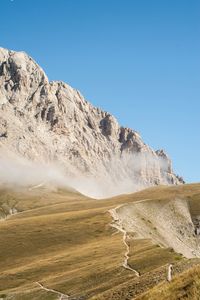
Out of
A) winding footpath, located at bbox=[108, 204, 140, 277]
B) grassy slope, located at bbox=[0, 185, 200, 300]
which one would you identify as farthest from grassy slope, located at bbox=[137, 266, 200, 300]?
winding footpath, located at bbox=[108, 204, 140, 277]

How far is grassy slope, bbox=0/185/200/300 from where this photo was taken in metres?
63.8

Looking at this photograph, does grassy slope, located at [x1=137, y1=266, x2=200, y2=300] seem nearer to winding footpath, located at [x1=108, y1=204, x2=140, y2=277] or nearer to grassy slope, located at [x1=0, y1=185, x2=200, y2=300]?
grassy slope, located at [x1=0, y1=185, x2=200, y2=300]

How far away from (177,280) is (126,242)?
254 feet

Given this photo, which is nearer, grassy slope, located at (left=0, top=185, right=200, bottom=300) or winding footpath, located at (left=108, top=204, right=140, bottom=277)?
grassy slope, located at (left=0, top=185, right=200, bottom=300)

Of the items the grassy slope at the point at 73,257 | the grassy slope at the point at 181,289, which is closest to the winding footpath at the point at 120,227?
the grassy slope at the point at 73,257

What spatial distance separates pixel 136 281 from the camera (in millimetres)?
39656

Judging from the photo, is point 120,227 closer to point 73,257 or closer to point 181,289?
point 73,257

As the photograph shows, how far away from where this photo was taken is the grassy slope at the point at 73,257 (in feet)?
209

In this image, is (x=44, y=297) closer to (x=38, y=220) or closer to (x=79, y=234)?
(x=79, y=234)

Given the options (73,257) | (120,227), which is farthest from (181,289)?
(120,227)

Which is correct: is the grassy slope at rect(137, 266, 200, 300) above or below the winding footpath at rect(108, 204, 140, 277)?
below

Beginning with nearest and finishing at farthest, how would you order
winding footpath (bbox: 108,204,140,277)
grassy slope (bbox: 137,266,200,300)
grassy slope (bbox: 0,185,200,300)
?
grassy slope (bbox: 137,266,200,300)
grassy slope (bbox: 0,185,200,300)
winding footpath (bbox: 108,204,140,277)

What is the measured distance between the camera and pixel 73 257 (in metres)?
97.8

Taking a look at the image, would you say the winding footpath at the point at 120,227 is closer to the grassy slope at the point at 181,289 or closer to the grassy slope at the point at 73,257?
the grassy slope at the point at 73,257
